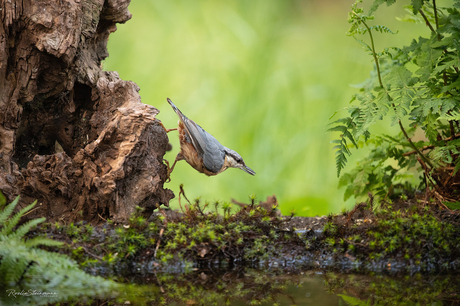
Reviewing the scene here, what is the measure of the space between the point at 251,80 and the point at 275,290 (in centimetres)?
333

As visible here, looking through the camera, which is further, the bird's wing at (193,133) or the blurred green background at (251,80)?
the blurred green background at (251,80)

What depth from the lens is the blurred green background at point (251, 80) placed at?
445 centimetres

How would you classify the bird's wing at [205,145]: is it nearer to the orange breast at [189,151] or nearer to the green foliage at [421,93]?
the orange breast at [189,151]

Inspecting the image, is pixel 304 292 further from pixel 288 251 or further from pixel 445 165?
pixel 445 165

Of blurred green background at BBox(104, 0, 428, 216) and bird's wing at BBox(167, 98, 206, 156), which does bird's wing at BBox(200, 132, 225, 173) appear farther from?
blurred green background at BBox(104, 0, 428, 216)

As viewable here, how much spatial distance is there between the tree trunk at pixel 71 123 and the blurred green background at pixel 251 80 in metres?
2.23

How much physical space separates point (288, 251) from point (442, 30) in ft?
4.71

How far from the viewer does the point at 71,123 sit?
2352 mm

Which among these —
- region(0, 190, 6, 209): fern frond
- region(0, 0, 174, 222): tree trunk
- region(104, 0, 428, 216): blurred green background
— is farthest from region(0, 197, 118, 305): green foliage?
region(104, 0, 428, 216): blurred green background

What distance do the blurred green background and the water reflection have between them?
7.71ft

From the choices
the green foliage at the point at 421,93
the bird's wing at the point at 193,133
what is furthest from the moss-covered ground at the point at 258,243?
the bird's wing at the point at 193,133

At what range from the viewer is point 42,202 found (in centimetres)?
211

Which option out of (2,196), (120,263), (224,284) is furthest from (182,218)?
(2,196)

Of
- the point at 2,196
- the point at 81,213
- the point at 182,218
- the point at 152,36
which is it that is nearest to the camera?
the point at 2,196
